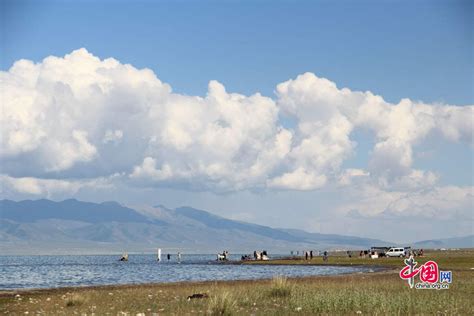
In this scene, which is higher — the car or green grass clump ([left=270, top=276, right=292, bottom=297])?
green grass clump ([left=270, top=276, right=292, bottom=297])

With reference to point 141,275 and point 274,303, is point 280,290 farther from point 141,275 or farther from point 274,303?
point 141,275

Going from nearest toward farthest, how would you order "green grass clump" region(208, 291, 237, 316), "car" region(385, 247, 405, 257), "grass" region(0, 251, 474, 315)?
"green grass clump" region(208, 291, 237, 316)
"grass" region(0, 251, 474, 315)
"car" region(385, 247, 405, 257)

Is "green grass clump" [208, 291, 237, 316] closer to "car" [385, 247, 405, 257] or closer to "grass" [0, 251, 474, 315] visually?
"grass" [0, 251, 474, 315]

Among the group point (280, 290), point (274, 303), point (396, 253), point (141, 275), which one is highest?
point (280, 290)

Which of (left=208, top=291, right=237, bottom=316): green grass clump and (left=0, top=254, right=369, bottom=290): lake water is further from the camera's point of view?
(left=0, top=254, right=369, bottom=290): lake water

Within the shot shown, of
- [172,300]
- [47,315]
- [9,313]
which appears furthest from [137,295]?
[47,315]

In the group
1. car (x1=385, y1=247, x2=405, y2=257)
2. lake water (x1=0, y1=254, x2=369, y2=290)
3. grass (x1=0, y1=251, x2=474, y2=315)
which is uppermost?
grass (x1=0, y1=251, x2=474, y2=315)

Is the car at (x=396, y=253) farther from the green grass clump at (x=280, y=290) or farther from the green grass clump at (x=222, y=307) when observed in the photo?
the green grass clump at (x=222, y=307)

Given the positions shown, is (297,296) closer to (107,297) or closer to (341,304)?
(341,304)

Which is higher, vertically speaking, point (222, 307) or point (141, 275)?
point (222, 307)

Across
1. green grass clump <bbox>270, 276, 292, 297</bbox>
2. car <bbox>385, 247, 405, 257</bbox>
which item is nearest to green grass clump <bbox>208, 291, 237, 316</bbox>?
green grass clump <bbox>270, 276, 292, 297</bbox>

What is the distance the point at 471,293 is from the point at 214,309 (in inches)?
627

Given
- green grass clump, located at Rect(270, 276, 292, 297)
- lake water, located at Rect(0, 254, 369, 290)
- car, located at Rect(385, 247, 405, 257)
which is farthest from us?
car, located at Rect(385, 247, 405, 257)

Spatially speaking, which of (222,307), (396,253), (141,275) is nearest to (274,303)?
(222,307)
